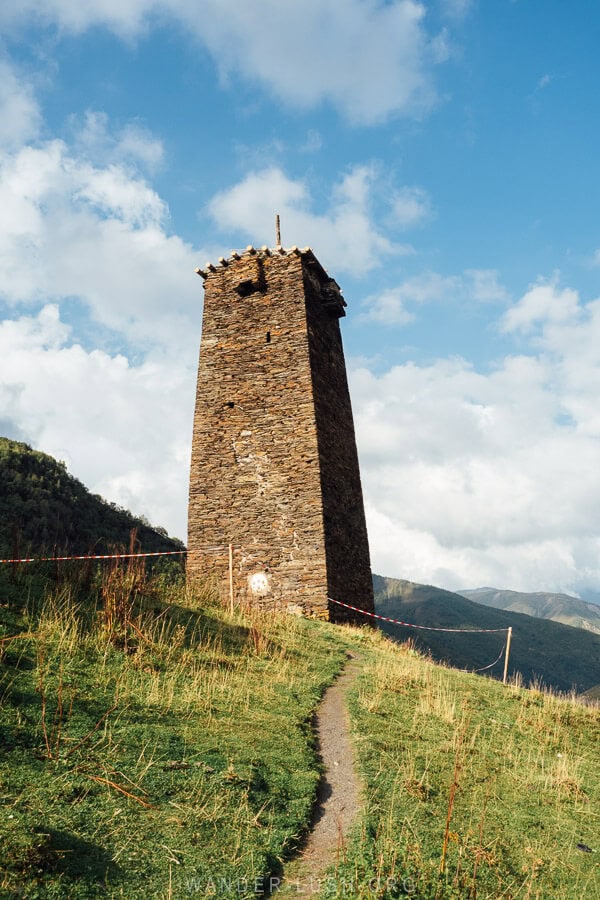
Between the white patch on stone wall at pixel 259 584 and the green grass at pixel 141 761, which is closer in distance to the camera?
the green grass at pixel 141 761

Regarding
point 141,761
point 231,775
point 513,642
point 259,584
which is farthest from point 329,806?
point 513,642

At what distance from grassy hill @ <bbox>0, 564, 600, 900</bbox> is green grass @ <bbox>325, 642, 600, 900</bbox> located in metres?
0.02

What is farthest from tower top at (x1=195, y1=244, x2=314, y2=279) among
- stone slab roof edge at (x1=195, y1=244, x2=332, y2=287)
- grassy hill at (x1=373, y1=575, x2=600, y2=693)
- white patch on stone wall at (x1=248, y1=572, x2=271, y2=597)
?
grassy hill at (x1=373, y1=575, x2=600, y2=693)

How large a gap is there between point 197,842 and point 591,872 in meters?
3.19

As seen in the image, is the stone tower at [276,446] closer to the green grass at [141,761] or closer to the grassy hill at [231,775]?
the grassy hill at [231,775]

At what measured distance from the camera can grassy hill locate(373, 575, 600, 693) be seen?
84562 millimetres

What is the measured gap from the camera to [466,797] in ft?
18.7

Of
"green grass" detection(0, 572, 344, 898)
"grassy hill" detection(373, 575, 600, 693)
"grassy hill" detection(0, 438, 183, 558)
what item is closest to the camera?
"green grass" detection(0, 572, 344, 898)

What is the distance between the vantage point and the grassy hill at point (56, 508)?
99.0 feet

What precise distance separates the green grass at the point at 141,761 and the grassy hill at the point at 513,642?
5326 centimetres

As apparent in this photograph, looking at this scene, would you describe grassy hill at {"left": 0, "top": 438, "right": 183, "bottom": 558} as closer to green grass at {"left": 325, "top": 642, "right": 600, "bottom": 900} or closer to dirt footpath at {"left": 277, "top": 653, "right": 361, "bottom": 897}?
green grass at {"left": 325, "top": 642, "right": 600, "bottom": 900}

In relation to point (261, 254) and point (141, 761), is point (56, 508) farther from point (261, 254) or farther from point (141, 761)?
point (141, 761)

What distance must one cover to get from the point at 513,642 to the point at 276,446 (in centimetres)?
10516

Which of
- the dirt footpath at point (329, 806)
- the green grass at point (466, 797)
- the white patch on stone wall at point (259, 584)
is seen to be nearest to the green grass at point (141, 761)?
the dirt footpath at point (329, 806)
